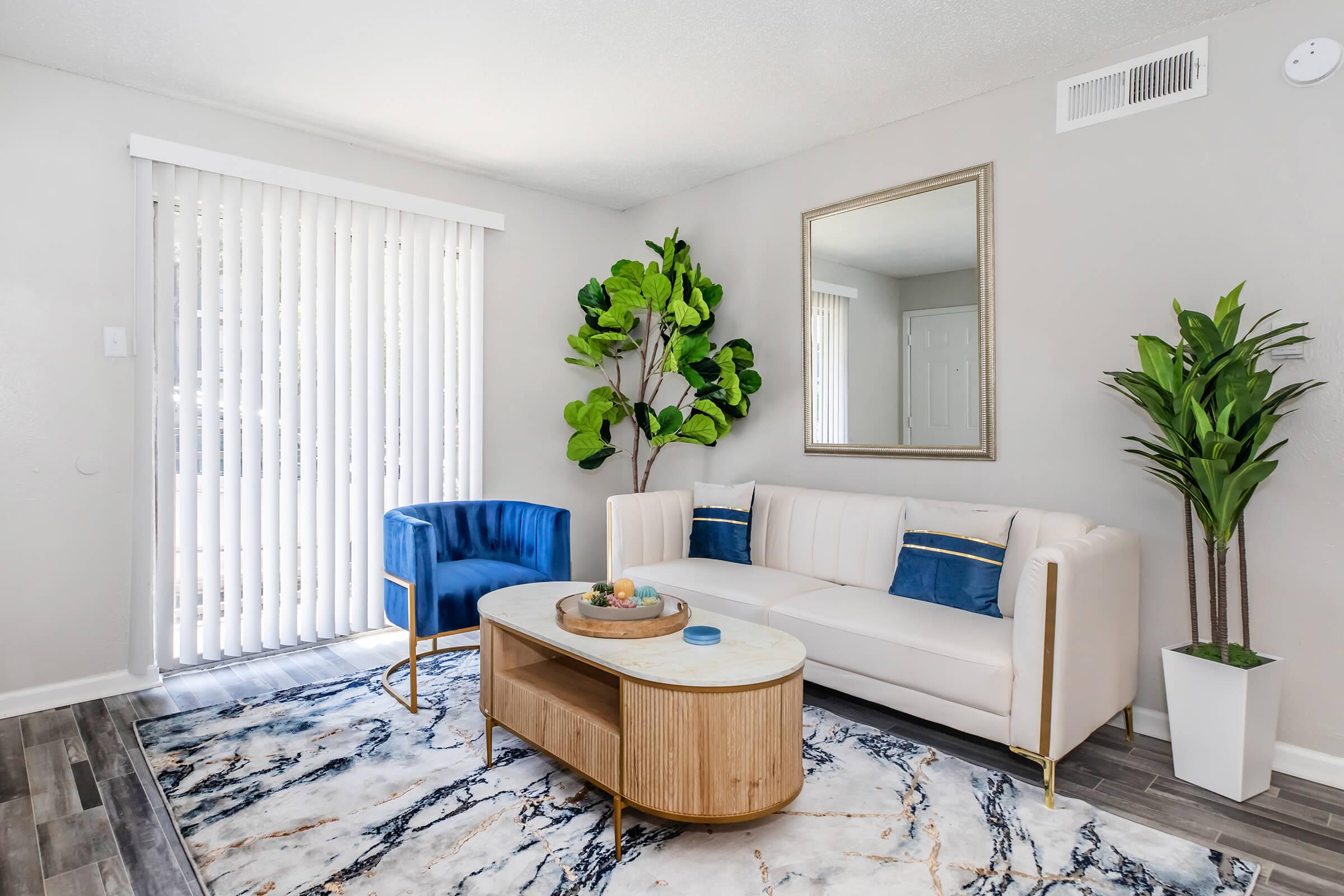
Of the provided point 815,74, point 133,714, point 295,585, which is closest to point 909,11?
point 815,74

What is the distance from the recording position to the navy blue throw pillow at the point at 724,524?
3.84 m

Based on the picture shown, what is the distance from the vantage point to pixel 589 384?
512 centimetres

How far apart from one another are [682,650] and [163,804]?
175cm

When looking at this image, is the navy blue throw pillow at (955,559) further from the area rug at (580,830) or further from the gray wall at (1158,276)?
the area rug at (580,830)

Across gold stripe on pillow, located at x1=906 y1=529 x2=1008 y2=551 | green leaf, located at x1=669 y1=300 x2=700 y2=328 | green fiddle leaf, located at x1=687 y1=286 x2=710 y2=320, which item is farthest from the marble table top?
green fiddle leaf, located at x1=687 y1=286 x2=710 y2=320

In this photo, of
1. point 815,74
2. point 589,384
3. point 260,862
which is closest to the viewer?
point 260,862

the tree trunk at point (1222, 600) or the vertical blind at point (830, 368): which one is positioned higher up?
the vertical blind at point (830, 368)

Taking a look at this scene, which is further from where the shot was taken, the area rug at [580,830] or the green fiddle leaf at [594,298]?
the green fiddle leaf at [594,298]

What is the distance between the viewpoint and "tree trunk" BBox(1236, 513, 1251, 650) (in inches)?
96.3

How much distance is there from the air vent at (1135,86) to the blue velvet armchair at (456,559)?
294cm

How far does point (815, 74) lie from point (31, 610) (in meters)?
4.17

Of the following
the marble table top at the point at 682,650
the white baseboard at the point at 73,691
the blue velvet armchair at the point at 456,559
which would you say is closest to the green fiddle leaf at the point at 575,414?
the blue velvet armchair at the point at 456,559

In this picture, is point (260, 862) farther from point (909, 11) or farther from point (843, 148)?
point (843, 148)

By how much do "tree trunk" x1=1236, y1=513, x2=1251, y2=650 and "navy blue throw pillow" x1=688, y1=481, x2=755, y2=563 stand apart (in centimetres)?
→ 207
